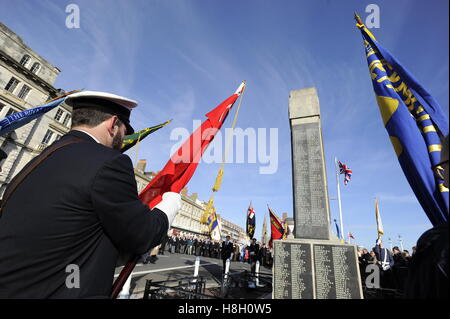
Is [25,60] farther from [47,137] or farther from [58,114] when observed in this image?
[47,137]

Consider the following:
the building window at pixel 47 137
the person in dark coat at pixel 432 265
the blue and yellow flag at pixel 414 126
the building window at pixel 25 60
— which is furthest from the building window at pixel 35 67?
the person in dark coat at pixel 432 265

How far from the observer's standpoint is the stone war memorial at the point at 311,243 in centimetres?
414

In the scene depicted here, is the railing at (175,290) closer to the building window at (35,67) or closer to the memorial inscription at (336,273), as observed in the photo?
the memorial inscription at (336,273)

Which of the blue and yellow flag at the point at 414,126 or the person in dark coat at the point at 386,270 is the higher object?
the blue and yellow flag at the point at 414,126

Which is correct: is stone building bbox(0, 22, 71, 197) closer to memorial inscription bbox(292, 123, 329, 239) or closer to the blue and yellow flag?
memorial inscription bbox(292, 123, 329, 239)

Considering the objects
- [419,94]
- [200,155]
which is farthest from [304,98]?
[200,155]

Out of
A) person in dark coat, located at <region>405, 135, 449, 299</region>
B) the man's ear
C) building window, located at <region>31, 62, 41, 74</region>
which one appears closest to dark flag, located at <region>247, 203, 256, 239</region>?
person in dark coat, located at <region>405, 135, 449, 299</region>

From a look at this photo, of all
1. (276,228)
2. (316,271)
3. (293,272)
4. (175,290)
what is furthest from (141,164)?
(316,271)

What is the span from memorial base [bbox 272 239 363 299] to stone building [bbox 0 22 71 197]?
30.4m

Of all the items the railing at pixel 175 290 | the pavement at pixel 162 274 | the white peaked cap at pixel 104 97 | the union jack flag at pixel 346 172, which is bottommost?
the pavement at pixel 162 274

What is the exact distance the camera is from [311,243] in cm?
458

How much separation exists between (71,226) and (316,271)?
4634 millimetres

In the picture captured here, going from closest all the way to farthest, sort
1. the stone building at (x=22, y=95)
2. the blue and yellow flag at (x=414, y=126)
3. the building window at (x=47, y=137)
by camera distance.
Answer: the blue and yellow flag at (x=414, y=126) → the stone building at (x=22, y=95) → the building window at (x=47, y=137)
